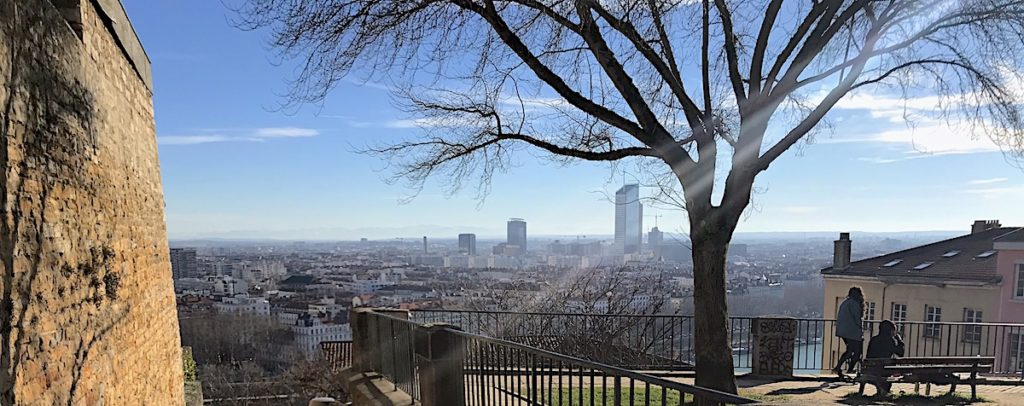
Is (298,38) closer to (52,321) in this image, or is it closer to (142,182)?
(142,182)

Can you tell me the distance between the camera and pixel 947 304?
20812mm

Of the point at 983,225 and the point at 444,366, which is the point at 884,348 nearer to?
the point at 444,366

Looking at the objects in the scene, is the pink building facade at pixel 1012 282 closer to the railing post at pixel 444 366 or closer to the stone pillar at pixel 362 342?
the stone pillar at pixel 362 342

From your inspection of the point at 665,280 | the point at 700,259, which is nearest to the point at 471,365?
the point at 700,259

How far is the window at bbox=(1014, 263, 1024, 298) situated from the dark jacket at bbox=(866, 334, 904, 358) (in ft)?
50.3

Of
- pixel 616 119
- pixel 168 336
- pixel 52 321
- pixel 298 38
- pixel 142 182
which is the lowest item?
pixel 168 336

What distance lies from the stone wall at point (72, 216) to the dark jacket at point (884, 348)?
10526mm

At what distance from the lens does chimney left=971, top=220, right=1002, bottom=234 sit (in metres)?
26.3

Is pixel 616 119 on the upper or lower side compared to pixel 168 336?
upper

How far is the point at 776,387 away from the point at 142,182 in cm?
1000

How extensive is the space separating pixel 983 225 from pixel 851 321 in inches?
945

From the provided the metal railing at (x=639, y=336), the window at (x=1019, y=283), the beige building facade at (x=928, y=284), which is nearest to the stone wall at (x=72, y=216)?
the metal railing at (x=639, y=336)

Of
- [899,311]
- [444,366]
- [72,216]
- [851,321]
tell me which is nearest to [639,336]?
[851,321]

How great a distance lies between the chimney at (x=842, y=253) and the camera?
81.0 ft
